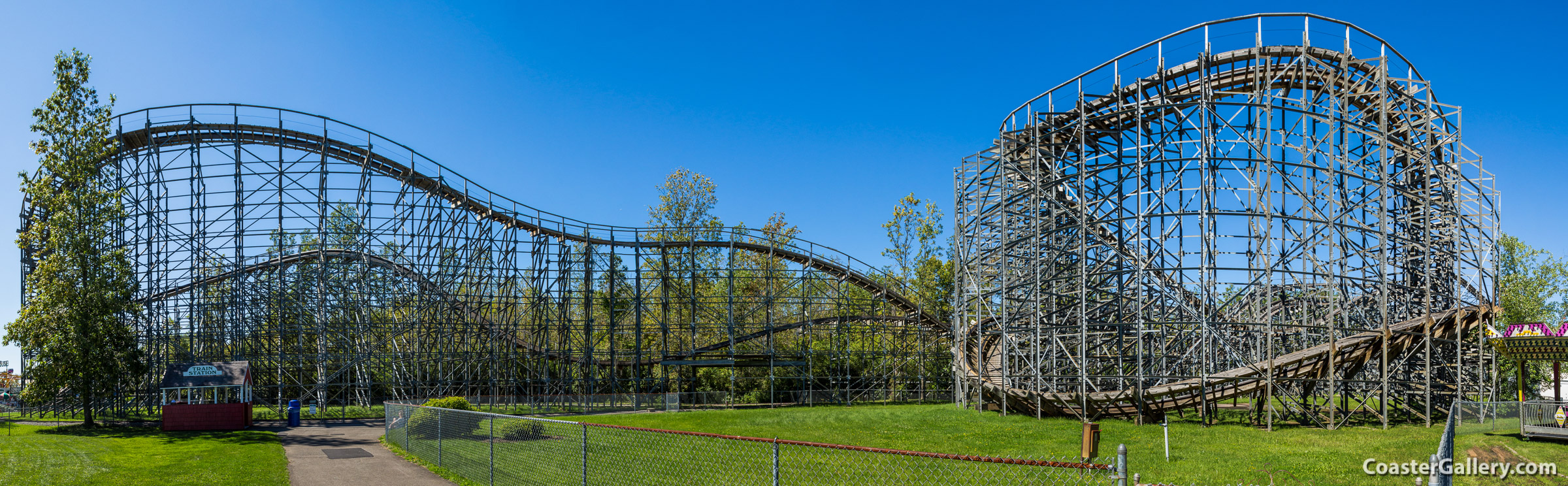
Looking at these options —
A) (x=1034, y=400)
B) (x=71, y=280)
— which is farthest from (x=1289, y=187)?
(x=71, y=280)

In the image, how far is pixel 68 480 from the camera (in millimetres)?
13375

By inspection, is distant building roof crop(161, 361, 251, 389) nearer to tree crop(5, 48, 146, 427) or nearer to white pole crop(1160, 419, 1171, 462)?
tree crop(5, 48, 146, 427)

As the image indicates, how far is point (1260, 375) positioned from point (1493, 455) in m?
6.99

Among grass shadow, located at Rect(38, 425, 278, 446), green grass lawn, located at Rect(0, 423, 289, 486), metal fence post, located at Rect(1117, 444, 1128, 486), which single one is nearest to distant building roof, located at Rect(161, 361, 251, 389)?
grass shadow, located at Rect(38, 425, 278, 446)

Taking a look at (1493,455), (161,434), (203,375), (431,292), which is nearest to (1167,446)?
(1493,455)

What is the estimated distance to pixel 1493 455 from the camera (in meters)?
12.9

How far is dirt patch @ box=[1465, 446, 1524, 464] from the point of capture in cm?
1268

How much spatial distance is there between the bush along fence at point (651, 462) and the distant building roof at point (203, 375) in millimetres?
11225

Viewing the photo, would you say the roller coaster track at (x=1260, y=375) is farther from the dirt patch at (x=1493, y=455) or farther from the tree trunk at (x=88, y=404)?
the tree trunk at (x=88, y=404)

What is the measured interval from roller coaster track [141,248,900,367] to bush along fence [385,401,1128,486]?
16.4 metres

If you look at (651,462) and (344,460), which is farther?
(344,460)

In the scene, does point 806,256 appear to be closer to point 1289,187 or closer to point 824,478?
point 1289,187

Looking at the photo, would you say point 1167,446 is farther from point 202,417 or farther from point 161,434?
point 202,417

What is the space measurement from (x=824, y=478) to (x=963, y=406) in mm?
16217
